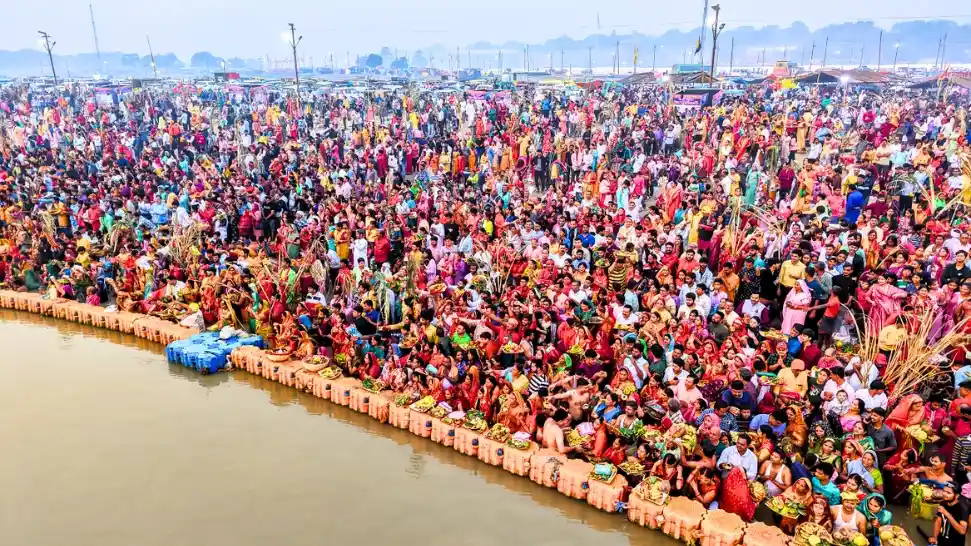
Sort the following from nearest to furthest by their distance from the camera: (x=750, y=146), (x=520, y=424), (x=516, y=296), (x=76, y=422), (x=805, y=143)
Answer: (x=520, y=424), (x=76, y=422), (x=516, y=296), (x=750, y=146), (x=805, y=143)

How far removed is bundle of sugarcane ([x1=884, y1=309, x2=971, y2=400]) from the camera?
22.5ft

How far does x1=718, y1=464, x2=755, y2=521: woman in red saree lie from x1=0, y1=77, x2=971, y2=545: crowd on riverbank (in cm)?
2

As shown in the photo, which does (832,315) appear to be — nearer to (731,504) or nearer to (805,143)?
(731,504)

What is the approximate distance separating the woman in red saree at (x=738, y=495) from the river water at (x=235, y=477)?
713 millimetres

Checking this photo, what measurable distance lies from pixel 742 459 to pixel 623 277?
3648 mm

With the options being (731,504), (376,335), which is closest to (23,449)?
(376,335)

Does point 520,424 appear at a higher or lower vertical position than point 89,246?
lower

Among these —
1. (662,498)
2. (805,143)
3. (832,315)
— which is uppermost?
(805,143)

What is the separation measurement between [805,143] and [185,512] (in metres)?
16.3

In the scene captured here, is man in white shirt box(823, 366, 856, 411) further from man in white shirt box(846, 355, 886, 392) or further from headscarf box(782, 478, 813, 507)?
headscarf box(782, 478, 813, 507)

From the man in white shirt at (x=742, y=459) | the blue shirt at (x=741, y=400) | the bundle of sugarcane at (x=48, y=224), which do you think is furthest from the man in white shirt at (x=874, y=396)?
the bundle of sugarcane at (x=48, y=224)

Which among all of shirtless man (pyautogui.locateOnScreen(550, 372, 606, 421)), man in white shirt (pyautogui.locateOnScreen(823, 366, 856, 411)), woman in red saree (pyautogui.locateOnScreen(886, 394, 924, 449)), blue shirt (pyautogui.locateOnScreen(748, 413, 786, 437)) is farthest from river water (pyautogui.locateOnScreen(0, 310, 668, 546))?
woman in red saree (pyautogui.locateOnScreen(886, 394, 924, 449))

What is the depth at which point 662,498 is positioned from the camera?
6.40m

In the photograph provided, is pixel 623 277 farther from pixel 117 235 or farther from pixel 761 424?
pixel 117 235
